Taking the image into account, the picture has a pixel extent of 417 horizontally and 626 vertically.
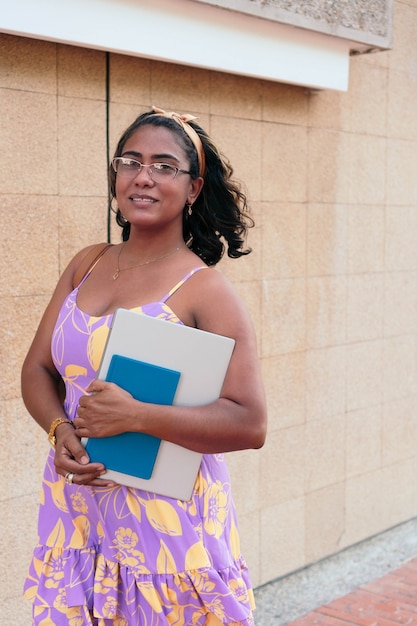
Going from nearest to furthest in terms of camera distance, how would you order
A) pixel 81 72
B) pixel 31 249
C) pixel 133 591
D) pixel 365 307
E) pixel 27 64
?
pixel 133 591
pixel 27 64
pixel 31 249
pixel 81 72
pixel 365 307

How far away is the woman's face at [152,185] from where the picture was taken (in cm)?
260

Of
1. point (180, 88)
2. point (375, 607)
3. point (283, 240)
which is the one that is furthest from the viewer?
point (283, 240)

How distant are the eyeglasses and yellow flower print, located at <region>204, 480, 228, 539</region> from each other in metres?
0.82

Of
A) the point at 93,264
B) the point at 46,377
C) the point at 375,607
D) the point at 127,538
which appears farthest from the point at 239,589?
the point at 375,607

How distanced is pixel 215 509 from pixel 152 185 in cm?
86

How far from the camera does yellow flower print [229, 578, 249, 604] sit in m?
2.61

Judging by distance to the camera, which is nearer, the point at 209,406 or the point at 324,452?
the point at 209,406

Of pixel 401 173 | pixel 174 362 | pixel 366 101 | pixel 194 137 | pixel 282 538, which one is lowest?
pixel 282 538

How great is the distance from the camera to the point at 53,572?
2.62m

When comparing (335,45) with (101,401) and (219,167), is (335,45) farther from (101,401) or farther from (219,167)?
(101,401)

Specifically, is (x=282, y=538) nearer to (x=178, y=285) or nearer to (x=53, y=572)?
(x=53, y=572)

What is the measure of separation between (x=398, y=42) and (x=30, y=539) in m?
3.66

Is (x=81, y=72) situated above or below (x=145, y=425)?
above

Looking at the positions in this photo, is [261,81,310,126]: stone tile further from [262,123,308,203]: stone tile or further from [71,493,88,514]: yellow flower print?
[71,493,88,514]: yellow flower print
